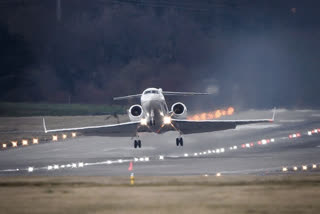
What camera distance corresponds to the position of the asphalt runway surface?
25.0 metres

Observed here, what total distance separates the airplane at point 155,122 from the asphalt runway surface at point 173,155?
3.95 ft

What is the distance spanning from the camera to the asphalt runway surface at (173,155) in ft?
82.1

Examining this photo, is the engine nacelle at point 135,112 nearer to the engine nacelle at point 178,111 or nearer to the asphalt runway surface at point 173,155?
the engine nacelle at point 178,111

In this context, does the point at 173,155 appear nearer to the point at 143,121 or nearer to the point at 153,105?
the point at 143,121

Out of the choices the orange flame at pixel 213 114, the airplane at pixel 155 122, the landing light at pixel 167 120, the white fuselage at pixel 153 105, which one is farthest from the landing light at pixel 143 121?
the orange flame at pixel 213 114

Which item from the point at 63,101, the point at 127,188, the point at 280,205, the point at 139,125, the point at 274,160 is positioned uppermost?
the point at 63,101

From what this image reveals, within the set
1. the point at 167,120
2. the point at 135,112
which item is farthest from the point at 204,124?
the point at 135,112

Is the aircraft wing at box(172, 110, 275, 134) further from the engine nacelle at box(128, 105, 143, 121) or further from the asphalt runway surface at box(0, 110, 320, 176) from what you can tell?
the engine nacelle at box(128, 105, 143, 121)

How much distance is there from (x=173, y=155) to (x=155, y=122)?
2.02 metres

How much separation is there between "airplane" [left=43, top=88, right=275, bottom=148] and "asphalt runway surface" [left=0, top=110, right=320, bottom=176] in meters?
1.20

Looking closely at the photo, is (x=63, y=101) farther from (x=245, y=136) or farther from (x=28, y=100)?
(x=245, y=136)

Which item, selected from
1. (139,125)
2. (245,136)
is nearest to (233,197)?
(139,125)

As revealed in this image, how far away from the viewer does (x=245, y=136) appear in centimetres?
4288

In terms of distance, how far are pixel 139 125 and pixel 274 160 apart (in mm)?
8130
